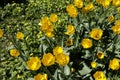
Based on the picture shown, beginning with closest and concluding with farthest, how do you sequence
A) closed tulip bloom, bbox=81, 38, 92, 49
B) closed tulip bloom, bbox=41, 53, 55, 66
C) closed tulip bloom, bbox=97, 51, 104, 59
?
closed tulip bloom, bbox=41, 53, 55, 66, closed tulip bloom, bbox=81, 38, 92, 49, closed tulip bloom, bbox=97, 51, 104, 59

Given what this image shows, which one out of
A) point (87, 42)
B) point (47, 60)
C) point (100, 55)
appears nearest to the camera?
point (47, 60)

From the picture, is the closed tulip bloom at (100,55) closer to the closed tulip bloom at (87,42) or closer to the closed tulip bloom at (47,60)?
the closed tulip bloom at (87,42)

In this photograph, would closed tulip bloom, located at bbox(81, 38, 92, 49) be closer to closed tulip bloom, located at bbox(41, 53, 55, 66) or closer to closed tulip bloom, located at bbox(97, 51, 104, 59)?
closed tulip bloom, located at bbox(97, 51, 104, 59)

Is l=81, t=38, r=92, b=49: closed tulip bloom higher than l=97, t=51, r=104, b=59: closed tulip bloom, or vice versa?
l=81, t=38, r=92, b=49: closed tulip bloom

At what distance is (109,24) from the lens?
4.67 meters

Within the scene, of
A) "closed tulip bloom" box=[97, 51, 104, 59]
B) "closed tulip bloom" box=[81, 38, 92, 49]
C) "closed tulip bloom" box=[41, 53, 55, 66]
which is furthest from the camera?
"closed tulip bloom" box=[97, 51, 104, 59]

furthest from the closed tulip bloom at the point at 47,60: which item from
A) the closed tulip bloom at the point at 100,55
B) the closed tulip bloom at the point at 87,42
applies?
the closed tulip bloom at the point at 100,55

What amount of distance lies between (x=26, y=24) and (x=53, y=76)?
214cm

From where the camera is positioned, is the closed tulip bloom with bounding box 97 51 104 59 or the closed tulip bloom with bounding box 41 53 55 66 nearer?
the closed tulip bloom with bounding box 41 53 55 66

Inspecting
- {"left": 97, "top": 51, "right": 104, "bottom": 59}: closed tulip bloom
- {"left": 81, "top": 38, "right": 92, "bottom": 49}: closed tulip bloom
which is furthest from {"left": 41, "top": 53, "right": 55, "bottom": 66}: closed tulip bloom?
{"left": 97, "top": 51, "right": 104, "bottom": 59}: closed tulip bloom

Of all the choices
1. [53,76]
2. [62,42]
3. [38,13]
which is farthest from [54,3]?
[53,76]

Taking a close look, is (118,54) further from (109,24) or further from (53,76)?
(53,76)

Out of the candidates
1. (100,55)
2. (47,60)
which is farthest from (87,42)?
(47,60)

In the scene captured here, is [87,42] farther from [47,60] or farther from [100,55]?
[47,60]
